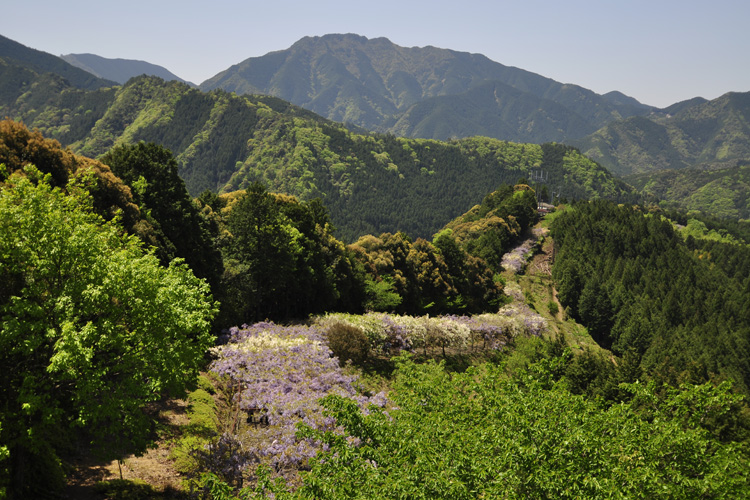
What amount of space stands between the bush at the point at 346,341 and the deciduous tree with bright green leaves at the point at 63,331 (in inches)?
799

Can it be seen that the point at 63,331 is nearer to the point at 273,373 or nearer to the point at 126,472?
the point at 126,472

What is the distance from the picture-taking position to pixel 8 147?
2881 cm

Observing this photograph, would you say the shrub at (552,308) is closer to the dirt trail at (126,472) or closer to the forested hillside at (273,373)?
the forested hillside at (273,373)

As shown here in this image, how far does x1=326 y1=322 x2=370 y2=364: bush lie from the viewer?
127 feet

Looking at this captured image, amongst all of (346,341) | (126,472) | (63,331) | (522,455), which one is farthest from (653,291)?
(63,331)

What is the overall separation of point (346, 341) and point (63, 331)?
27.0 meters

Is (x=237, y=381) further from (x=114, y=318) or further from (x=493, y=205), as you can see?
(x=493, y=205)

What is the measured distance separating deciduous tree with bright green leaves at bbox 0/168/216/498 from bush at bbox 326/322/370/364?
2028 cm

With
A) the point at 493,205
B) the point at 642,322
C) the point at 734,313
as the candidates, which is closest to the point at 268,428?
the point at 642,322

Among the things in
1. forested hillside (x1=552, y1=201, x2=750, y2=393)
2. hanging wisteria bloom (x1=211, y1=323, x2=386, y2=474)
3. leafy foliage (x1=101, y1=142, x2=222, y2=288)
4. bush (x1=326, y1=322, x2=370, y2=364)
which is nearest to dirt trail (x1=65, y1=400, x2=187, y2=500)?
hanging wisteria bloom (x1=211, y1=323, x2=386, y2=474)

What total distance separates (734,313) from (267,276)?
365 feet

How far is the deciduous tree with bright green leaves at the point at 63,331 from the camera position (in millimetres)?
14945

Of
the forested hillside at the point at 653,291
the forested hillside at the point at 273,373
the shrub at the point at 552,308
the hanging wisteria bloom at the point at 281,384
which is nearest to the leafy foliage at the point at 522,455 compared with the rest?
the forested hillside at the point at 273,373

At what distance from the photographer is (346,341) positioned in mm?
39406
